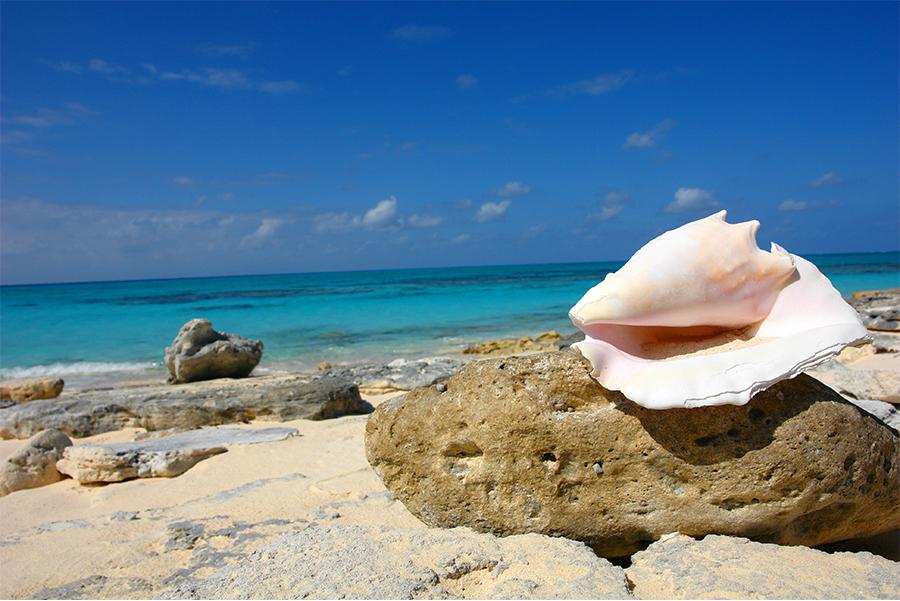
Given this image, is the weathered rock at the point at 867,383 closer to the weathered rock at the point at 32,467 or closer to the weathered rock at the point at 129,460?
the weathered rock at the point at 129,460

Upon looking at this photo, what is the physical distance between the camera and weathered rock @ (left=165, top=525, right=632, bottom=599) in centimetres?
188

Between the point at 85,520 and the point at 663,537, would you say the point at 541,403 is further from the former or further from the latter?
the point at 85,520

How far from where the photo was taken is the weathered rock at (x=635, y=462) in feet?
7.31

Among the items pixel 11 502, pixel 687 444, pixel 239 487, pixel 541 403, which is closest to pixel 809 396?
pixel 687 444

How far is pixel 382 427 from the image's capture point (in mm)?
2756

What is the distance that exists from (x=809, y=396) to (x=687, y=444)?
489 millimetres

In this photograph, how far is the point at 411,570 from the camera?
1.99 meters

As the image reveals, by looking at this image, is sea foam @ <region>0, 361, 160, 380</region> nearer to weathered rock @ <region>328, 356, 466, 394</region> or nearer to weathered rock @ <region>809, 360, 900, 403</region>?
weathered rock @ <region>328, 356, 466, 394</region>

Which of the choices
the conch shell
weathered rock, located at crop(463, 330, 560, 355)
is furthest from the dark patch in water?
the conch shell

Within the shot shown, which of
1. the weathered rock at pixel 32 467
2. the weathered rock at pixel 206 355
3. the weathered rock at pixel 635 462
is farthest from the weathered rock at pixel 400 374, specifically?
the weathered rock at pixel 635 462

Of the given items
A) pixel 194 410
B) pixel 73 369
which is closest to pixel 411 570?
pixel 194 410

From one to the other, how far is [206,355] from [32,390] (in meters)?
2.28

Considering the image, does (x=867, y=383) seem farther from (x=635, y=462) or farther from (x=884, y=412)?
(x=635, y=462)

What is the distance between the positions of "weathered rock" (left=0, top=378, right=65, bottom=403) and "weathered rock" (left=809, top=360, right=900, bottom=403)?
9335mm
